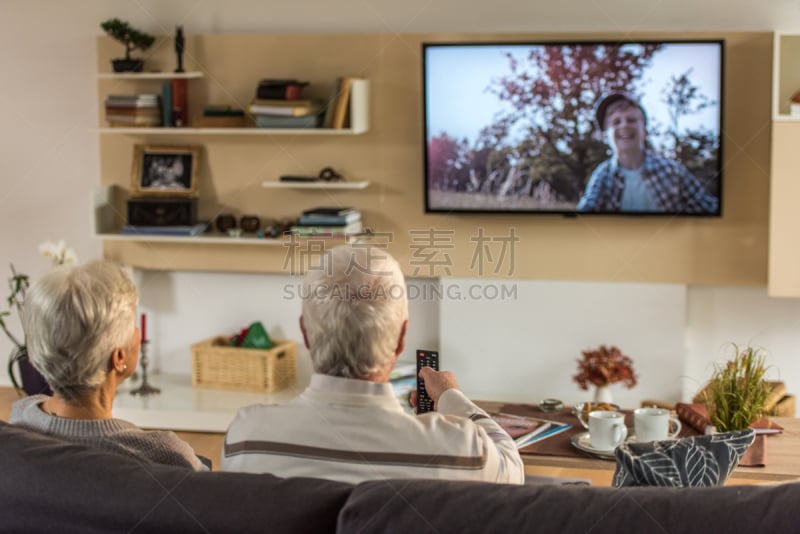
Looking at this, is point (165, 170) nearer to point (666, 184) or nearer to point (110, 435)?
point (666, 184)

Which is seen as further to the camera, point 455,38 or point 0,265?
point 0,265

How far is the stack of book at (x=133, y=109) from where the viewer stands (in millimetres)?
4773

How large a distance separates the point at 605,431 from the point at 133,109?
2972 millimetres

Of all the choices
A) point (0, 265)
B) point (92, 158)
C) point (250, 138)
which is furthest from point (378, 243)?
point (0, 265)

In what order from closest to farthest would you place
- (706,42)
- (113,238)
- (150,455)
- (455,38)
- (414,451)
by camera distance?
(414,451) → (150,455) → (706,42) → (455,38) → (113,238)

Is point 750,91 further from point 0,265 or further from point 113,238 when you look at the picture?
point 0,265

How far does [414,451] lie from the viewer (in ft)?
5.98

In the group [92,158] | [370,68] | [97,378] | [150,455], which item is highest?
[370,68]

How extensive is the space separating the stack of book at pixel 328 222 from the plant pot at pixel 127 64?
104cm

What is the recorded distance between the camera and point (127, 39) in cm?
474

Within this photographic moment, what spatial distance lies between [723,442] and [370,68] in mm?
3116

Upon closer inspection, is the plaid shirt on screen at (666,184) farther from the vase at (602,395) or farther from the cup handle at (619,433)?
the cup handle at (619,433)

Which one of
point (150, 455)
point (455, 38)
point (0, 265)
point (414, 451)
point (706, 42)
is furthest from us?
point (0, 265)

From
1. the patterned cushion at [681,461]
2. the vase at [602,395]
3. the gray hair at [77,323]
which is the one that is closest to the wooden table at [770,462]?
the patterned cushion at [681,461]
